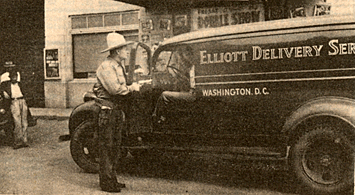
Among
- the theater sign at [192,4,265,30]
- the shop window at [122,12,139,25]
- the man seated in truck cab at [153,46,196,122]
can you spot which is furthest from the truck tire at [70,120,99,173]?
the shop window at [122,12,139,25]

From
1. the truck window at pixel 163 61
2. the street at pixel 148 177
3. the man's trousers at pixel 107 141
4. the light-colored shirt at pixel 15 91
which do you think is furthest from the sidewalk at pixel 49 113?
the man's trousers at pixel 107 141

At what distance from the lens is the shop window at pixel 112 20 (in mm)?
7911

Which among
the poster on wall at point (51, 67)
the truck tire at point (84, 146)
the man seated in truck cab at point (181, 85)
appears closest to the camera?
the man seated in truck cab at point (181, 85)

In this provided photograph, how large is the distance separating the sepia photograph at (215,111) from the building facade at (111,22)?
41 mm

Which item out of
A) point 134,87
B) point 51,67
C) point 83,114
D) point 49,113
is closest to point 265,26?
point 134,87

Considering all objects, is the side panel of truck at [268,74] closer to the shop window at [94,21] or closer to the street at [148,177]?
the street at [148,177]

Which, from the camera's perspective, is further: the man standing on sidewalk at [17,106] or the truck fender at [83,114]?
the man standing on sidewalk at [17,106]

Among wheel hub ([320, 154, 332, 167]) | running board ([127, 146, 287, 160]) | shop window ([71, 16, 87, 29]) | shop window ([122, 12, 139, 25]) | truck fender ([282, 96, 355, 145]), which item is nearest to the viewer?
truck fender ([282, 96, 355, 145])

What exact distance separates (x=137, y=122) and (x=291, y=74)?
1.65m

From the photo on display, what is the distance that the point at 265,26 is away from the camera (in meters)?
3.70

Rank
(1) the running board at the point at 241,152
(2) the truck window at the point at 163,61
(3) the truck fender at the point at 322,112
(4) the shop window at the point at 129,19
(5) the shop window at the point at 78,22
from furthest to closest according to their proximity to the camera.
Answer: (4) the shop window at the point at 129,19, (5) the shop window at the point at 78,22, (2) the truck window at the point at 163,61, (1) the running board at the point at 241,152, (3) the truck fender at the point at 322,112

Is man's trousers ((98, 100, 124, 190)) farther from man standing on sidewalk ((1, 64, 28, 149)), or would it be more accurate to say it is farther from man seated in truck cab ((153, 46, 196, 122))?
man standing on sidewalk ((1, 64, 28, 149))

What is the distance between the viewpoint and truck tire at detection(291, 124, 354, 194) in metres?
3.31

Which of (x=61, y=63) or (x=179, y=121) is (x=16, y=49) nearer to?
(x=61, y=63)
